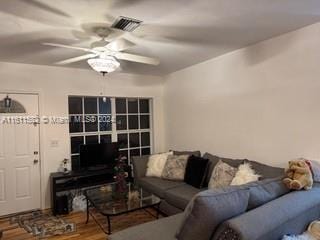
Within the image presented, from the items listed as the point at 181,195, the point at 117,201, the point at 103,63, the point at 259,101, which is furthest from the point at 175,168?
the point at 103,63

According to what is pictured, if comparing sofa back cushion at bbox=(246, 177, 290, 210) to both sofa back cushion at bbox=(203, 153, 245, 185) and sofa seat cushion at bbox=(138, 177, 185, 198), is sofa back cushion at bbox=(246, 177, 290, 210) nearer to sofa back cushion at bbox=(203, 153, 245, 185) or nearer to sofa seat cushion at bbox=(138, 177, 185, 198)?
sofa back cushion at bbox=(203, 153, 245, 185)

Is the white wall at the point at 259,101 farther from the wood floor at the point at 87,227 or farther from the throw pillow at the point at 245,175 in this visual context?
the wood floor at the point at 87,227

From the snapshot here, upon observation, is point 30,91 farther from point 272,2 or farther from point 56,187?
point 272,2

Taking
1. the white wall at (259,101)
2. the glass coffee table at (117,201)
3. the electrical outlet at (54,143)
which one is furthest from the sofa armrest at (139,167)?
the electrical outlet at (54,143)

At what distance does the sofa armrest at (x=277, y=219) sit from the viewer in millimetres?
1553

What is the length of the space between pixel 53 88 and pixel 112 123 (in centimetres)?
128

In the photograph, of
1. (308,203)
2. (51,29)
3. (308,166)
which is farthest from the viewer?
(51,29)

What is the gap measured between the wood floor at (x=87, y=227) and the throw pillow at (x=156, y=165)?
0.66 m

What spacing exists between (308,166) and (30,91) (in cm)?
403

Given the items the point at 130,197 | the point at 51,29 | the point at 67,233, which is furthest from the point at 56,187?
the point at 51,29

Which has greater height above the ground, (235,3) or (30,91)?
(235,3)

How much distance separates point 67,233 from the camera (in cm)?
327

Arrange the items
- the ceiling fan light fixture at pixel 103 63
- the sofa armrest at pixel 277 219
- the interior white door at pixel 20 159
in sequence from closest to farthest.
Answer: the sofa armrest at pixel 277 219 < the ceiling fan light fixture at pixel 103 63 < the interior white door at pixel 20 159

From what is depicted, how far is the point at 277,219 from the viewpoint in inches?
68.5
